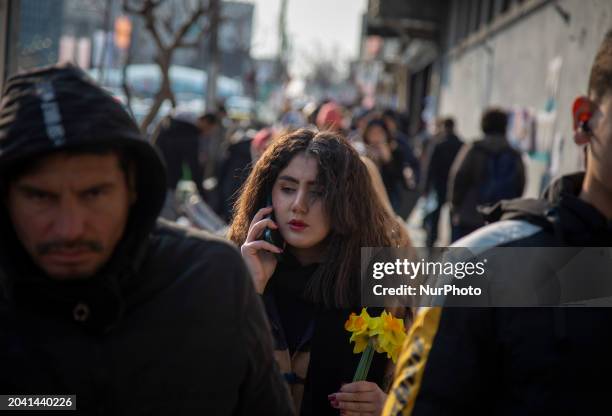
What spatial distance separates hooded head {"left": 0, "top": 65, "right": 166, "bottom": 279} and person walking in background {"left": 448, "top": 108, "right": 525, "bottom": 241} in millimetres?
8124

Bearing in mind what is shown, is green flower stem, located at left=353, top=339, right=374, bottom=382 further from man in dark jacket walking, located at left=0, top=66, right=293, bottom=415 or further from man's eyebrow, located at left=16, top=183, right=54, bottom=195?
man's eyebrow, located at left=16, top=183, right=54, bottom=195

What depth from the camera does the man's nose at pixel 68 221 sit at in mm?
2107

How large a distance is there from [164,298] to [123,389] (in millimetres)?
227

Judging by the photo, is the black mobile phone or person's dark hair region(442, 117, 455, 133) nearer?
the black mobile phone

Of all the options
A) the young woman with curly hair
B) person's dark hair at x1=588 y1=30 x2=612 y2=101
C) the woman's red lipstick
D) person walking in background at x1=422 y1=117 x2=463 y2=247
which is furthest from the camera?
person walking in background at x1=422 y1=117 x2=463 y2=247

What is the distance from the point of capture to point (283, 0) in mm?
38906

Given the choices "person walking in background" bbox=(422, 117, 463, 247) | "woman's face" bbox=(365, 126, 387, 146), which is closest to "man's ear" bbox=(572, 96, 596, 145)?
"woman's face" bbox=(365, 126, 387, 146)

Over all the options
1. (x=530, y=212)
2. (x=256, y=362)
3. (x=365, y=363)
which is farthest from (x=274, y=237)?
(x=530, y=212)

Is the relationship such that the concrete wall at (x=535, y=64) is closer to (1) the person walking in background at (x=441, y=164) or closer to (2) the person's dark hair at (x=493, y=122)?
(2) the person's dark hair at (x=493, y=122)

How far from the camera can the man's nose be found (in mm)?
2107

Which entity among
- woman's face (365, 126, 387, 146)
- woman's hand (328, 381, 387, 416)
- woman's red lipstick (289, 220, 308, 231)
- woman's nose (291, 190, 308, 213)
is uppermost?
woman's face (365, 126, 387, 146)

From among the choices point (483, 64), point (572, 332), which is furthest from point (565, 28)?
point (572, 332)

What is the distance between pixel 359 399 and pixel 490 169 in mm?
7216

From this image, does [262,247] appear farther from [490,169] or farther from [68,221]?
[490,169]
